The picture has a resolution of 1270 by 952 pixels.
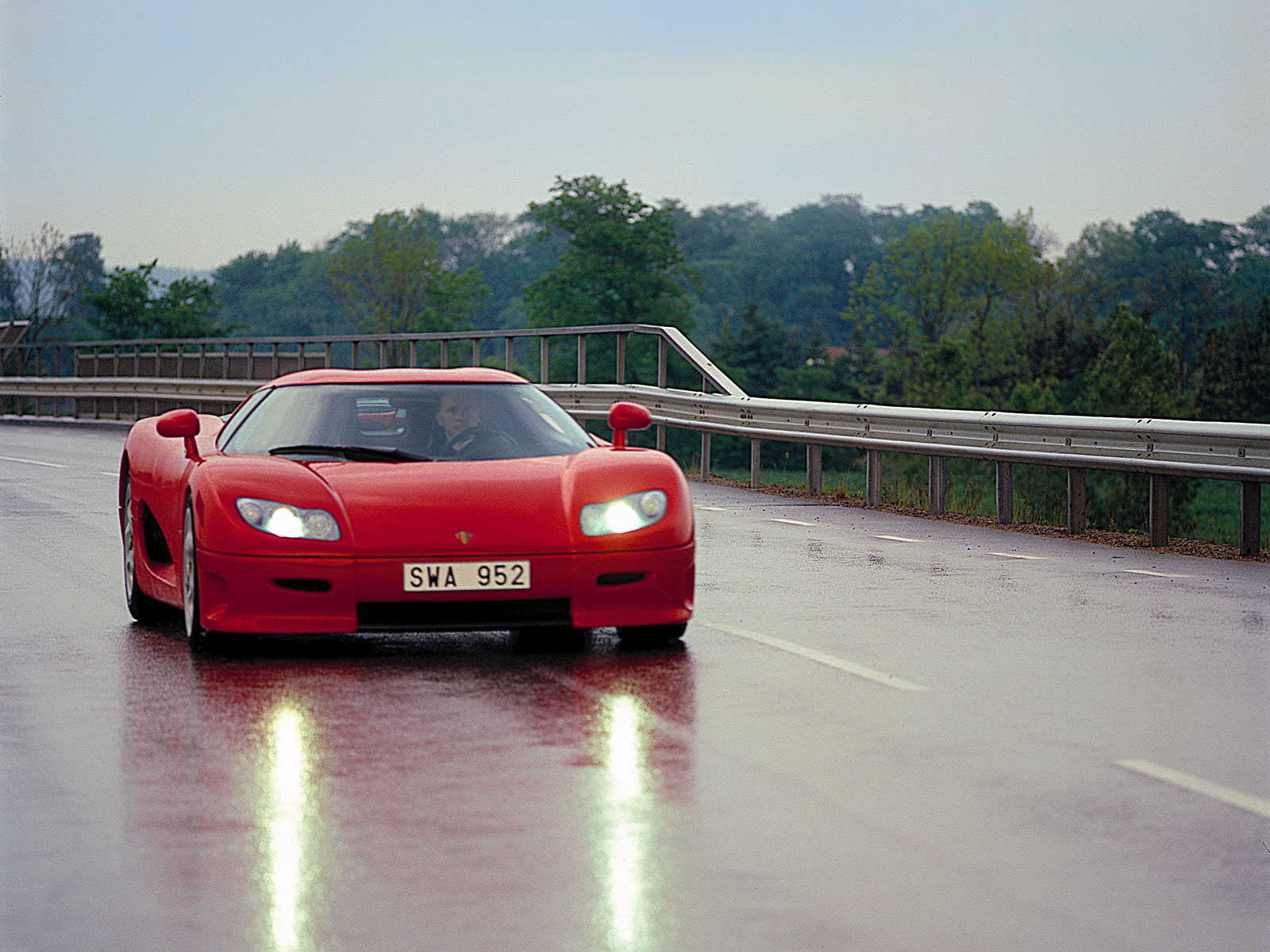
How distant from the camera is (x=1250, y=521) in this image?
44.5ft

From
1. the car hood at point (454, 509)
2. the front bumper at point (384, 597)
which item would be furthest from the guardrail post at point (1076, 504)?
the front bumper at point (384, 597)

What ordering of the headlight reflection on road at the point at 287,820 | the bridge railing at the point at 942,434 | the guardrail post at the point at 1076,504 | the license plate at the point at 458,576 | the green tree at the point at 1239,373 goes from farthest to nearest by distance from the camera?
the green tree at the point at 1239,373
the guardrail post at the point at 1076,504
the bridge railing at the point at 942,434
the license plate at the point at 458,576
the headlight reflection on road at the point at 287,820

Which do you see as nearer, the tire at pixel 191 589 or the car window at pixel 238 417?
the tire at pixel 191 589

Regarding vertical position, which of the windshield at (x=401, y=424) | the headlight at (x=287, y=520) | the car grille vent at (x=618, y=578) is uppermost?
the windshield at (x=401, y=424)

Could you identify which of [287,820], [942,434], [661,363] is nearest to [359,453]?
[287,820]

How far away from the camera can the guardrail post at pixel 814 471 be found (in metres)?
19.4

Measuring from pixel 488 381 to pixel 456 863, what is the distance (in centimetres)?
516

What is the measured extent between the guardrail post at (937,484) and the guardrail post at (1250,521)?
3.75 meters

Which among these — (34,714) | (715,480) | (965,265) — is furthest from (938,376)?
(34,714)

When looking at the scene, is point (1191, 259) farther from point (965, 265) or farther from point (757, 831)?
point (757, 831)

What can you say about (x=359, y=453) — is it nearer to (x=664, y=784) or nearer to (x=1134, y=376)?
(x=664, y=784)

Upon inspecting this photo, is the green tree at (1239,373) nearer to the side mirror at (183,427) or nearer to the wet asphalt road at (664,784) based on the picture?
the wet asphalt road at (664,784)

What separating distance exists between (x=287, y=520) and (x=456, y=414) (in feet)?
4.77

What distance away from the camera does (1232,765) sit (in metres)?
6.36
